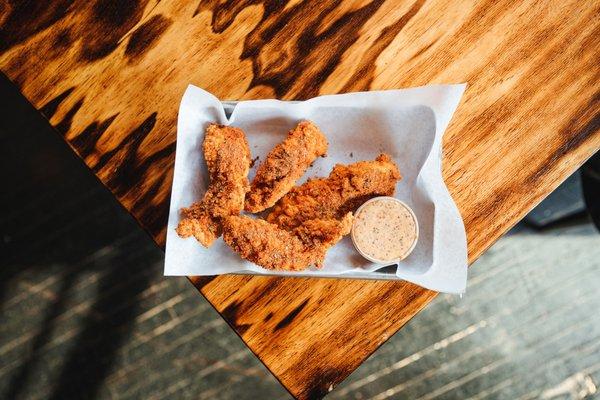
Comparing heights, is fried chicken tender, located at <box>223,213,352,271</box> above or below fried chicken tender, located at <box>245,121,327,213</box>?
below

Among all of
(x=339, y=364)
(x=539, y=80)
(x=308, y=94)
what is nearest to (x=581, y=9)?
(x=539, y=80)

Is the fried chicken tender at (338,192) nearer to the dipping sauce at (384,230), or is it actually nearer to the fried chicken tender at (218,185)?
the dipping sauce at (384,230)

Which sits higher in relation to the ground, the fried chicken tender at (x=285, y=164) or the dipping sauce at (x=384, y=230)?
the fried chicken tender at (x=285, y=164)

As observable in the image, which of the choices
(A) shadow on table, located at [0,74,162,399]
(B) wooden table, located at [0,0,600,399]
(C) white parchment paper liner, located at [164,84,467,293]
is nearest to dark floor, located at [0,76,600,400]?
(A) shadow on table, located at [0,74,162,399]

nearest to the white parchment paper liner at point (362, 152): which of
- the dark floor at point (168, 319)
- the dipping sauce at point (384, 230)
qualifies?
the dipping sauce at point (384, 230)

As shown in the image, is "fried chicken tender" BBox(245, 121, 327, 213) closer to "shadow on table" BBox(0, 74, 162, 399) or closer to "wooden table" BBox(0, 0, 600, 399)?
"wooden table" BBox(0, 0, 600, 399)

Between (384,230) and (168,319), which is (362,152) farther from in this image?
(168,319)

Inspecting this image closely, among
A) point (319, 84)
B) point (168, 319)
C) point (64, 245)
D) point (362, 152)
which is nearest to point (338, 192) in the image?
point (362, 152)
